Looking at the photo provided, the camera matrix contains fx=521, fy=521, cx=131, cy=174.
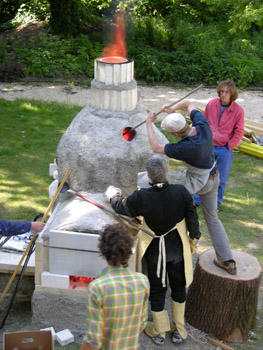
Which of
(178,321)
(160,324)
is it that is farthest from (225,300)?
(160,324)

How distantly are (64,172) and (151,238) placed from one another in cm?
113

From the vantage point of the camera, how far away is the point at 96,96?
15.4 ft

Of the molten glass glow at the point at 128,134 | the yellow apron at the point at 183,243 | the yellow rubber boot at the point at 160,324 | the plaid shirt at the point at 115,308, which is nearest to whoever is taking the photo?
the plaid shirt at the point at 115,308

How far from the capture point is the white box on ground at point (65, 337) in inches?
167

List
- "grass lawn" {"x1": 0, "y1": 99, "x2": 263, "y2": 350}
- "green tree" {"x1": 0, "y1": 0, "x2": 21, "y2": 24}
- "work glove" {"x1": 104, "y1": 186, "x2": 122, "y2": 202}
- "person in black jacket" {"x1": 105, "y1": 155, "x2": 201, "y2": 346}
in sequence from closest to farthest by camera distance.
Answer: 1. "person in black jacket" {"x1": 105, "y1": 155, "x2": 201, "y2": 346}
2. "work glove" {"x1": 104, "y1": 186, "x2": 122, "y2": 202}
3. "grass lawn" {"x1": 0, "y1": 99, "x2": 263, "y2": 350}
4. "green tree" {"x1": 0, "y1": 0, "x2": 21, "y2": 24}

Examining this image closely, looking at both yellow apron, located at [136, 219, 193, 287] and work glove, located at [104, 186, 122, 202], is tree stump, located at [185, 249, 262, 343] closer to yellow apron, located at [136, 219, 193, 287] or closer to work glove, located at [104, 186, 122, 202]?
yellow apron, located at [136, 219, 193, 287]

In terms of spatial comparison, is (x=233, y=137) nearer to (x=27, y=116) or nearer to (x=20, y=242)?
(x=20, y=242)

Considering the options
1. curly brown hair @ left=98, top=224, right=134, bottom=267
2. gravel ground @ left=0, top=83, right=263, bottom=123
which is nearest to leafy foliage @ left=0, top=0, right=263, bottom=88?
gravel ground @ left=0, top=83, right=263, bottom=123

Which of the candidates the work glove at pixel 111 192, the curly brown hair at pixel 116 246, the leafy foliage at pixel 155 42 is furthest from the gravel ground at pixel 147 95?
the curly brown hair at pixel 116 246

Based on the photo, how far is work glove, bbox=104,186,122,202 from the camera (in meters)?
4.43

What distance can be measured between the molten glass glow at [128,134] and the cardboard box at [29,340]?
1796 millimetres

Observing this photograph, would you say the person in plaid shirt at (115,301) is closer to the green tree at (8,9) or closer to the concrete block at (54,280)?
the concrete block at (54,280)

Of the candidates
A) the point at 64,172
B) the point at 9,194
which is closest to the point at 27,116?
the point at 9,194

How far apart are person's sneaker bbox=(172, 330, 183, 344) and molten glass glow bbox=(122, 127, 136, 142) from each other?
5.66ft
